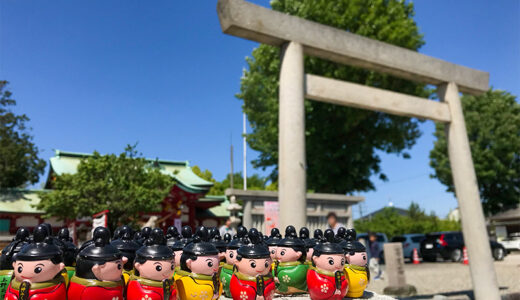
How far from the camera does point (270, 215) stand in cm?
669

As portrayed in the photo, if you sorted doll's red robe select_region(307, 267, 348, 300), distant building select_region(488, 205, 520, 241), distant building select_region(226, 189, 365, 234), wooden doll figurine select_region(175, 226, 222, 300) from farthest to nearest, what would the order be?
distant building select_region(488, 205, 520, 241), distant building select_region(226, 189, 365, 234), doll's red robe select_region(307, 267, 348, 300), wooden doll figurine select_region(175, 226, 222, 300)

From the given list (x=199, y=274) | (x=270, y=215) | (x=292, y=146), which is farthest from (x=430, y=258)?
(x=199, y=274)

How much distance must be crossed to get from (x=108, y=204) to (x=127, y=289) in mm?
9898

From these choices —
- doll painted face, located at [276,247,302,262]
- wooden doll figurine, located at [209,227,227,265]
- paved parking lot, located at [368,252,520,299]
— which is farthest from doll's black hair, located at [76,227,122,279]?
paved parking lot, located at [368,252,520,299]

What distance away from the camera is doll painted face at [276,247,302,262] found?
3.09 metres

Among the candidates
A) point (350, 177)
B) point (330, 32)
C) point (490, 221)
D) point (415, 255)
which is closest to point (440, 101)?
point (330, 32)

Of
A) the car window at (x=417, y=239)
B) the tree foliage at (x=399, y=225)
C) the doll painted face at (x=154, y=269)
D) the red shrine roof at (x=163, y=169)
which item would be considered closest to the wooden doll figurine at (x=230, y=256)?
the doll painted face at (x=154, y=269)

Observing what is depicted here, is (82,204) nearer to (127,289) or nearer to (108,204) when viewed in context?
(108,204)

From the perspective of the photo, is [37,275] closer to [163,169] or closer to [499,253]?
[163,169]

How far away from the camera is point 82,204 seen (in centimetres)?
1105

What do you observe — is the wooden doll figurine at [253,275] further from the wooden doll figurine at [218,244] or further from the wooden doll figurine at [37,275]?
the wooden doll figurine at [37,275]

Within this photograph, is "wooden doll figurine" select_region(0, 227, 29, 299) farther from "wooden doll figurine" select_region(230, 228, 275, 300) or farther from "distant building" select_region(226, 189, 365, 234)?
"distant building" select_region(226, 189, 365, 234)

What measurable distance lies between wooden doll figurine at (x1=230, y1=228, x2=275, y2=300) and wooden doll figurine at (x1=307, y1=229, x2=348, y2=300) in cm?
41

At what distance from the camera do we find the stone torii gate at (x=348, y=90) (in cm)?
498
